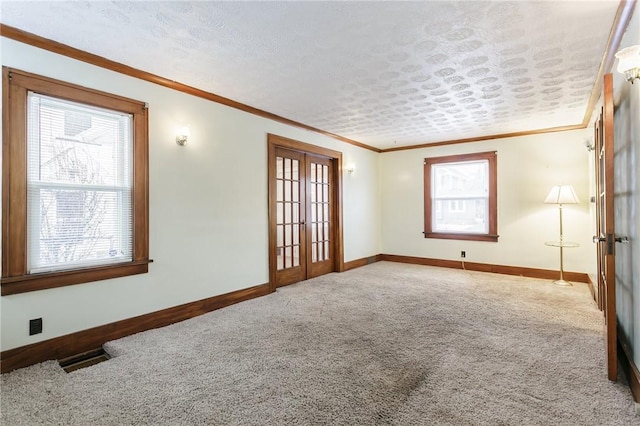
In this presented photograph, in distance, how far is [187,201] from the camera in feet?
11.6

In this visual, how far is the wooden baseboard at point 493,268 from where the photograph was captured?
16.8 feet

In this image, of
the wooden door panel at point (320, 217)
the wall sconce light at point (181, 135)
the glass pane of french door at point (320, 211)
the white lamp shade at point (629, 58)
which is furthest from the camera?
the glass pane of french door at point (320, 211)

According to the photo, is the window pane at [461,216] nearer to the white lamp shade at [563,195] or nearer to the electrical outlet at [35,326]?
the white lamp shade at [563,195]

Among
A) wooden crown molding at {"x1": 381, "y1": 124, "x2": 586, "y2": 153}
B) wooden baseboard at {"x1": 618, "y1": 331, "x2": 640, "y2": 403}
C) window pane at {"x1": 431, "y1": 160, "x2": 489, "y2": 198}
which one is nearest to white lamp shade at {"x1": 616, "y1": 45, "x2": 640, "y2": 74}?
wooden baseboard at {"x1": 618, "y1": 331, "x2": 640, "y2": 403}

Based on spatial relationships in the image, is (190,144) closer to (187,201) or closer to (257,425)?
(187,201)

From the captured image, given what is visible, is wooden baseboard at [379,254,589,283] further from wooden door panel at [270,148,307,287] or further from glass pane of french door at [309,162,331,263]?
wooden door panel at [270,148,307,287]

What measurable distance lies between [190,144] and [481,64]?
303 centimetres

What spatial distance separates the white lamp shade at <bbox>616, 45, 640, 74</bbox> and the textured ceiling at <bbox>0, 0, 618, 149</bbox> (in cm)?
54

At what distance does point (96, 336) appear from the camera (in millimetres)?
2809

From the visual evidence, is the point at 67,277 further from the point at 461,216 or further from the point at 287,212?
the point at 461,216

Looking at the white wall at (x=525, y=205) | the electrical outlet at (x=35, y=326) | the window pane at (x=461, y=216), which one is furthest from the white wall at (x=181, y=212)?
the window pane at (x=461, y=216)

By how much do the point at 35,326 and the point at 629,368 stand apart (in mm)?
4266

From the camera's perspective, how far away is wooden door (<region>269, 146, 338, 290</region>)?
470 centimetres

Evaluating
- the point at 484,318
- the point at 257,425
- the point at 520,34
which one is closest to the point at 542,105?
the point at 520,34
